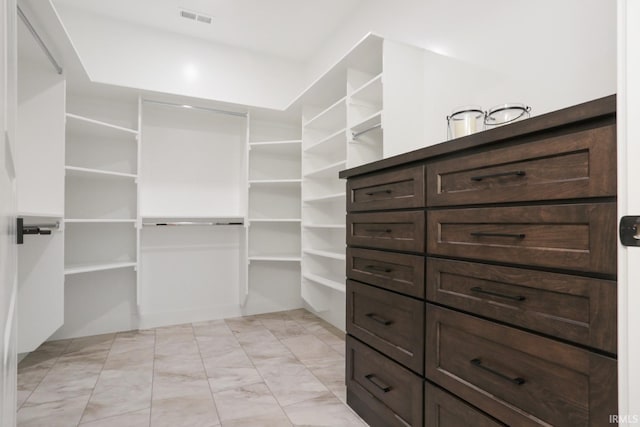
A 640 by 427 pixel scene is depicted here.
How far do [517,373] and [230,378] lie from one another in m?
1.78

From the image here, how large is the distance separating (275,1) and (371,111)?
1.40 m

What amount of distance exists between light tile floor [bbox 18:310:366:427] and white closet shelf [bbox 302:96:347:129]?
6.27 feet

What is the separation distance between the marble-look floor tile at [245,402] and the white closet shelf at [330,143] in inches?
73.0

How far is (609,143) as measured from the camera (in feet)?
2.56

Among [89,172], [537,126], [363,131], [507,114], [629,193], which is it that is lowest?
[629,193]

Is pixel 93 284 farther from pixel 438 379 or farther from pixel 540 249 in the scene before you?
pixel 540 249

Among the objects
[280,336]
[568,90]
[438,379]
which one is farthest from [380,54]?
[280,336]

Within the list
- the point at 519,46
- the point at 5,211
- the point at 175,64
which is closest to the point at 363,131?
the point at 519,46

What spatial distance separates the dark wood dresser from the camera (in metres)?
0.81

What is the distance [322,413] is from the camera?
70.3 inches

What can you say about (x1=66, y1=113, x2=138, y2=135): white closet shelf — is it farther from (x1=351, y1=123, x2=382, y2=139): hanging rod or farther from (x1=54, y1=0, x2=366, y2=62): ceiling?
(x1=351, y1=123, x2=382, y2=139): hanging rod

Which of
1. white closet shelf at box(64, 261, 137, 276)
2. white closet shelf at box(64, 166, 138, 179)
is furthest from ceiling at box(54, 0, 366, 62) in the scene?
white closet shelf at box(64, 261, 137, 276)

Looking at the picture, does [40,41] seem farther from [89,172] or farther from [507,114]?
[507,114]

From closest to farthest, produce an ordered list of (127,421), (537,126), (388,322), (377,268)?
(537,126) → (388,322) → (377,268) → (127,421)
